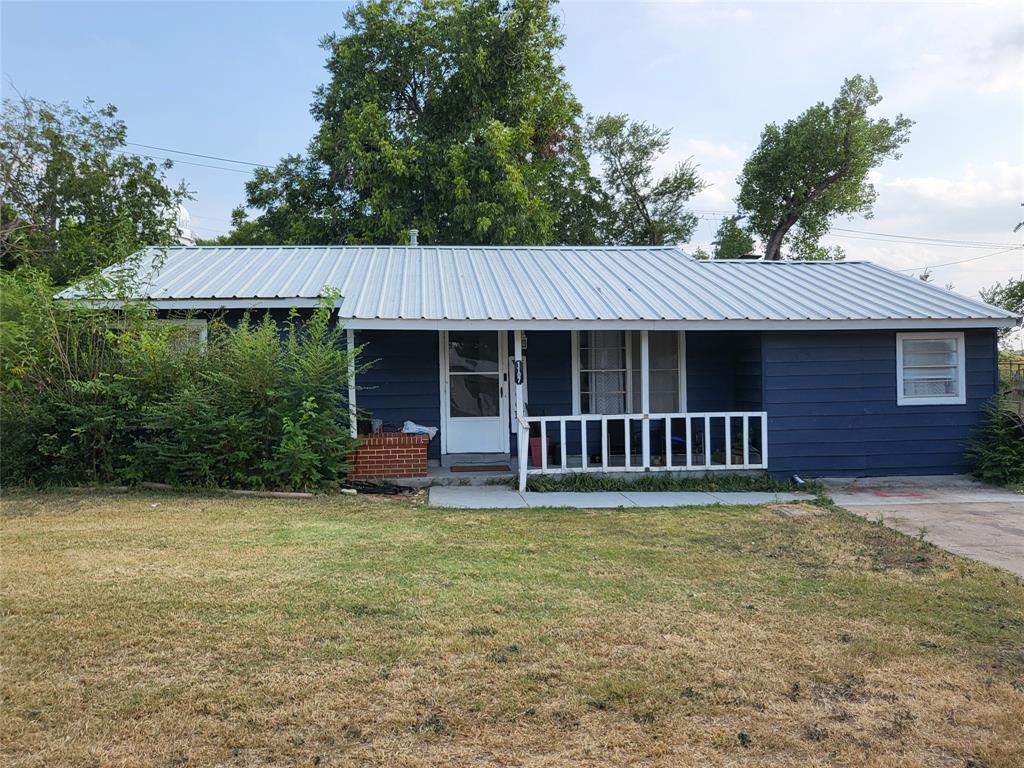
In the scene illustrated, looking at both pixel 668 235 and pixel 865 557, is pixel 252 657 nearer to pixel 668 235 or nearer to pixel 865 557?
pixel 865 557

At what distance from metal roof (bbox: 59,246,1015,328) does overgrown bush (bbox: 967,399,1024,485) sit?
1224 millimetres

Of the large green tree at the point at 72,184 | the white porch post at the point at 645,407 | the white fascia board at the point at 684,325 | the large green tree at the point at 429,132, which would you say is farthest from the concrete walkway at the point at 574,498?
the large green tree at the point at 72,184

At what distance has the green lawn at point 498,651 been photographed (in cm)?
290

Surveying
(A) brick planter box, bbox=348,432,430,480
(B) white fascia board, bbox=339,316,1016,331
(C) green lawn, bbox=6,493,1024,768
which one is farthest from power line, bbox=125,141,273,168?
(C) green lawn, bbox=6,493,1024,768

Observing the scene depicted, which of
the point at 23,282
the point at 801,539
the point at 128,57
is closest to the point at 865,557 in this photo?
the point at 801,539

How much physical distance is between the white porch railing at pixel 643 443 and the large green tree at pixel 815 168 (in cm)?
1984

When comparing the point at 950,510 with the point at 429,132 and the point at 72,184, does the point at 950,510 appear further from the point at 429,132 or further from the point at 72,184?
the point at 72,184

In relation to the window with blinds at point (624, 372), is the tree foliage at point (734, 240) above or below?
above

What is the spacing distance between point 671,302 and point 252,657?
749 centimetres

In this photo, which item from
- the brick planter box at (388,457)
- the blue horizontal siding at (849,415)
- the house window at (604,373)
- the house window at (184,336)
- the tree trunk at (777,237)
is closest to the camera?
the house window at (184,336)

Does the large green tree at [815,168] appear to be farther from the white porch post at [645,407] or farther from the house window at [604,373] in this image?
the white porch post at [645,407]

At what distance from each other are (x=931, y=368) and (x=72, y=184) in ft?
70.6

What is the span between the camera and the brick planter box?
29.1ft

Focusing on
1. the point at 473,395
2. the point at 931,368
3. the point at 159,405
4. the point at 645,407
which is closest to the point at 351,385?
the point at 159,405
